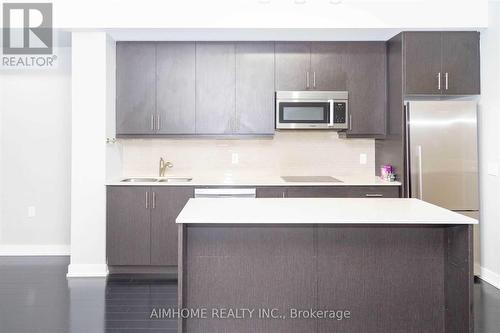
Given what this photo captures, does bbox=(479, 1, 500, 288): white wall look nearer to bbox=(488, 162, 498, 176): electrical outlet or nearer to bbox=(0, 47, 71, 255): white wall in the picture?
bbox=(488, 162, 498, 176): electrical outlet

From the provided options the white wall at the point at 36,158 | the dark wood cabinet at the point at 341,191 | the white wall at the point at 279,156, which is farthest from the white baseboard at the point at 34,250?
the dark wood cabinet at the point at 341,191

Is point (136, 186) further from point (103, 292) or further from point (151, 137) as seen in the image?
point (103, 292)

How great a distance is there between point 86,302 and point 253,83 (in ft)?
8.33

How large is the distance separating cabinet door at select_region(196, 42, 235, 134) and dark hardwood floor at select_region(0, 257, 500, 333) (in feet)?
5.51

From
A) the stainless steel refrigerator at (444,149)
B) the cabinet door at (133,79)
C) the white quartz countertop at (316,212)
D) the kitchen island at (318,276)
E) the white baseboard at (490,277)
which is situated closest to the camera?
the white quartz countertop at (316,212)

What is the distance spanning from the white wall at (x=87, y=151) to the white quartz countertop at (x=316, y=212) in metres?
1.66

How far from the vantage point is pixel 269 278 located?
7.56 feet

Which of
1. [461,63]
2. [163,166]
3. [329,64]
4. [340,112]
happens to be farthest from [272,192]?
[461,63]

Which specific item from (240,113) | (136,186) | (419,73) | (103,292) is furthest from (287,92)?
(103,292)


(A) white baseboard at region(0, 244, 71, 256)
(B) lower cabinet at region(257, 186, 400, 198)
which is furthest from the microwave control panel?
(A) white baseboard at region(0, 244, 71, 256)

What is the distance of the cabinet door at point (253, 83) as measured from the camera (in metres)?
4.23

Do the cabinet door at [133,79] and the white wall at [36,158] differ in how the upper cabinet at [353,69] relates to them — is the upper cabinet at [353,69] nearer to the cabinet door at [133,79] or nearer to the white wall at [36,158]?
the cabinet door at [133,79]

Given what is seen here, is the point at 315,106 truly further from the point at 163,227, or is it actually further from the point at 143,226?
the point at 143,226

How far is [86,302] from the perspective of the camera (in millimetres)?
3227
